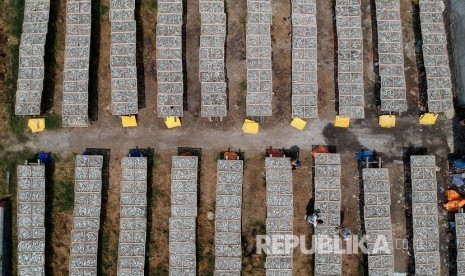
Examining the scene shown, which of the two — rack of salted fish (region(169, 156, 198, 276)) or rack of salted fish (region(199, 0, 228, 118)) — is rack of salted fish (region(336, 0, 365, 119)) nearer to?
rack of salted fish (region(199, 0, 228, 118))

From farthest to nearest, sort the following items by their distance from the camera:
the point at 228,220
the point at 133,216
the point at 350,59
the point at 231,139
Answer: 1. the point at 231,139
2. the point at 350,59
3. the point at 228,220
4. the point at 133,216

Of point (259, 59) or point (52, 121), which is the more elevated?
point (259, 59)

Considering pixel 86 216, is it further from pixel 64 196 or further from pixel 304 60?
pixel 304 60

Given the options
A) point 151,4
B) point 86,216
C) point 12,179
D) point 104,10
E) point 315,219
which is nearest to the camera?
point 86,216

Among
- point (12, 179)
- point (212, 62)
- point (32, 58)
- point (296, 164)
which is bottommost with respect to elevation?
point (12, 179)

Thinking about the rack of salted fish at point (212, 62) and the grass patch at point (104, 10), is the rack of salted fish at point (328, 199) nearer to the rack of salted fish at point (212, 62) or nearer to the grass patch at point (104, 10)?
the rack of salted fish at point (212, 62)

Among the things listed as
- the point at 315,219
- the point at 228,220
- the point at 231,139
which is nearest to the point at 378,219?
the point at 315,219

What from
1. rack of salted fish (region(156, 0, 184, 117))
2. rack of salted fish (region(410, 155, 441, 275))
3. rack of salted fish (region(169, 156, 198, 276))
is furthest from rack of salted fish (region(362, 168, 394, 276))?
rack of salted fish (region(156, 0, 184, 117))

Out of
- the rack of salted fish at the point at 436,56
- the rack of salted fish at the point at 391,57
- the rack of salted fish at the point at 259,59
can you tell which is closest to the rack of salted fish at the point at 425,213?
the rack of salted fish at the point at 436,56
